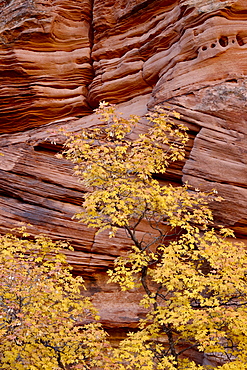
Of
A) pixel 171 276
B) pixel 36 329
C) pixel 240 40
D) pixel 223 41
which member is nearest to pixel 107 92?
pixel 223 41

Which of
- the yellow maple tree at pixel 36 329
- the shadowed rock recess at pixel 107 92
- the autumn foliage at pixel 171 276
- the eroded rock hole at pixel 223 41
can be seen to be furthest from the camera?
the eroded rock hole at pixel 223 41

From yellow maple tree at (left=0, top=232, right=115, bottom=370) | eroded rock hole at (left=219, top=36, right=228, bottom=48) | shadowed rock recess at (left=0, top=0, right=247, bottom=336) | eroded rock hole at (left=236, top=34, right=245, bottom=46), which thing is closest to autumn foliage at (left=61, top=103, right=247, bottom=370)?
yellow maple tree at (left=0, top=232, right=115, bottom=370)

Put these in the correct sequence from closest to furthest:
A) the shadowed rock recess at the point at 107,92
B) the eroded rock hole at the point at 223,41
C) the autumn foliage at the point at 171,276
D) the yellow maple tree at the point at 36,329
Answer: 1. the yellow maple tree at the point at 36,329
2. the autumn foliage at the point at 171,276
3. the shadowed rock recess at the point at 107,92
4. the eroded rock hole at the point at 223,41

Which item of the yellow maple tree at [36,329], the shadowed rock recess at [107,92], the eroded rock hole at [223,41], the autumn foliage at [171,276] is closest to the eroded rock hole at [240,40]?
the shadowed rock recess at [107,92]

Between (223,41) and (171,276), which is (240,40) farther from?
(171,276)

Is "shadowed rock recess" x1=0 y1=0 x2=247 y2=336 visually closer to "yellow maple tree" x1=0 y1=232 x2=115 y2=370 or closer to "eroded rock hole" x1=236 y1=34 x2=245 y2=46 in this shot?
"eroded rock hole" x1=236 y1=34 x2=245 y2=46

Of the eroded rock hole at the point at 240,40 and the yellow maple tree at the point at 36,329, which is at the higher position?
the eroded rock hole at the point at 240,40

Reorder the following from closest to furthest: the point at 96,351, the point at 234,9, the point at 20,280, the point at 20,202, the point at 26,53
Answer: the point at 96,351
the point at 20,280
the point at 234,9
the point at 20,202
the point at 26,53

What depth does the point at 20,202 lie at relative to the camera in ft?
54.7

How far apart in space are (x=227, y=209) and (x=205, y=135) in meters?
3.01

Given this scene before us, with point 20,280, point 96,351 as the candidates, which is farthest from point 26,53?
point 96,351

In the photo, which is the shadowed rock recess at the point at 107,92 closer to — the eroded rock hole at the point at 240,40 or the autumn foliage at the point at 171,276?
the eroded rock hole at the point at 240,40

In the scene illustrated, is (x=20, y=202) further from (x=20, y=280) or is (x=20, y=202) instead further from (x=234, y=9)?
(x=234, y=9)

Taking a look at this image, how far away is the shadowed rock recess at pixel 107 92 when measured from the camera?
47.9 feet
